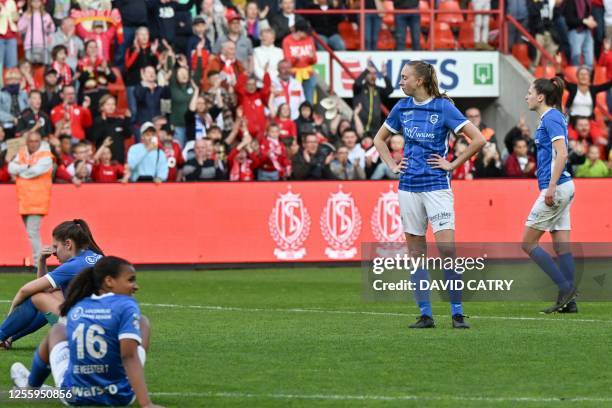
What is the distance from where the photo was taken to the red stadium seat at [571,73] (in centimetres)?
2852

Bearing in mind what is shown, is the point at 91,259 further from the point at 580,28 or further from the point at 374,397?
the point at 580,28

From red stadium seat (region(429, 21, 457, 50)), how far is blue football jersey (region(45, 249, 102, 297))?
19306mm

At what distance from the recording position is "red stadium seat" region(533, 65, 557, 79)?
96.4 ft

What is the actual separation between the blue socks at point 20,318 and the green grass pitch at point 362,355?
0.18 metres

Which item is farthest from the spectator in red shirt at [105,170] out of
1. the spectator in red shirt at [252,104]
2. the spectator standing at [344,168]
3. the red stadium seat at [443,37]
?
the red stadium seat at [443,37]

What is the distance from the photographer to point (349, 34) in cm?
2916

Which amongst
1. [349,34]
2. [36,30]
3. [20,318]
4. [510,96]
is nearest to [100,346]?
[20,318]

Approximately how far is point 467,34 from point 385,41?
184 centimetres

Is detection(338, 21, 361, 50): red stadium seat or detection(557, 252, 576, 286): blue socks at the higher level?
detection(338, 21, 361, 50): red stadium seat

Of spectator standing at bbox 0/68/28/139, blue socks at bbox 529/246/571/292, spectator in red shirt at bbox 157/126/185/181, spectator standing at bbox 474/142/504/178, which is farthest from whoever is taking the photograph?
spectator standing at bbox 474/142/504/178

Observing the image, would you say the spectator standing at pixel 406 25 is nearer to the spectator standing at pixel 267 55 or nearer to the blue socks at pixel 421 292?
the spectator standing at pixel 267 55

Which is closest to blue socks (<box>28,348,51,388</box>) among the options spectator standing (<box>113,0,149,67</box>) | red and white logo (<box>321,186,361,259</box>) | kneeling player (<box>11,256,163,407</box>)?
kneeling player (<box>11,256,163,407</box>)

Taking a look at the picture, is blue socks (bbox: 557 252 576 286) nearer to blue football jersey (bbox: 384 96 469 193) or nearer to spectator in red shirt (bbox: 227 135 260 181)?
blue football jersey (bbox: 384 96 469 193)

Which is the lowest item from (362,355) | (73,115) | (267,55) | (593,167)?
(362,355)
